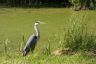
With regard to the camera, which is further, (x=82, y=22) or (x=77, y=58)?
(x=82, y=22)

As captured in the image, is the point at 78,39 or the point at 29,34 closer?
the point at 78,39

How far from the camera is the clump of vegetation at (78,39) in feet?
24.1

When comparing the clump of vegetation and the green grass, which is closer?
the green grass

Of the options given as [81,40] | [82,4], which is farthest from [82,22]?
[82,4]

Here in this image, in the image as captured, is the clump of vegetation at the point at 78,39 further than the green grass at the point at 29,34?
Yes

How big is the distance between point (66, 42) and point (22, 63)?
247 cm

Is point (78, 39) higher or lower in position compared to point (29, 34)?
higher

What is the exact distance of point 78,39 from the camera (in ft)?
24.7

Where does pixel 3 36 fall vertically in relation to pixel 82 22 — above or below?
below

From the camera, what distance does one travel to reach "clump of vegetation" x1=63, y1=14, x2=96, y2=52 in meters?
7.34

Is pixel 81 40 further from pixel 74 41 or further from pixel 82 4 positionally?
pixel 82 4

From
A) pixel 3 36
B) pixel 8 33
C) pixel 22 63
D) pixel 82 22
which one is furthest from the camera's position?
pixel 8 33

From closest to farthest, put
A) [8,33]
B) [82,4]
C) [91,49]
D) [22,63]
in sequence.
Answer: [22,63], [91,49], [8,33], [82,4]

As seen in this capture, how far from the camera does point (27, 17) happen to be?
18.4 meters
